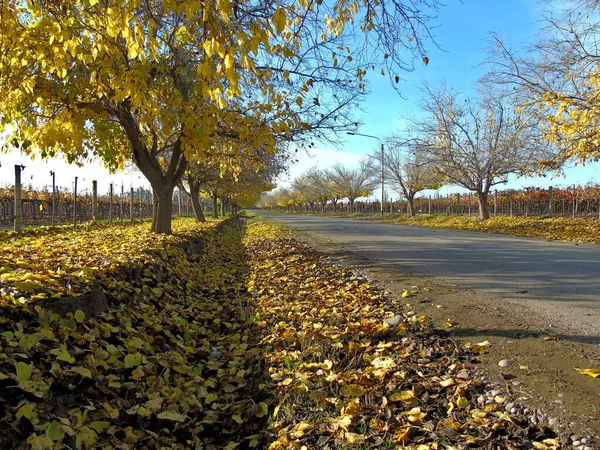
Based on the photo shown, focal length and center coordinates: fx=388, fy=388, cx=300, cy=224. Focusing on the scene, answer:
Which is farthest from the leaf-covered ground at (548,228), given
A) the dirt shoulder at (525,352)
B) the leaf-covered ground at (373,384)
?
the leaf-covered ground at (373,384)

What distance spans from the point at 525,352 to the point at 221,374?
2615 mm

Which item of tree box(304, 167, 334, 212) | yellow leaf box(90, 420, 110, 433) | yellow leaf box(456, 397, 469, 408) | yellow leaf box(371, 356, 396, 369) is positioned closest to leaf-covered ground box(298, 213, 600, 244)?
yellow leaf box(371, 356, 396, 369)

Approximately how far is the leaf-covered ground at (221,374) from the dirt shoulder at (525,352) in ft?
0.57

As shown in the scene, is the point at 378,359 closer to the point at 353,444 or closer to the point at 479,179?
the point at 353,444

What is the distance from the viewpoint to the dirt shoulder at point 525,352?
231cm

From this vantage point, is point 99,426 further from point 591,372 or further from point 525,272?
point 525,272

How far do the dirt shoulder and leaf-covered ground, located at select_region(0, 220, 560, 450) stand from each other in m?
0.17

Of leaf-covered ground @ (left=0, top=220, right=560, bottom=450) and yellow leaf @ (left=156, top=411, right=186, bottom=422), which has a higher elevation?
leaf-covered ground @ (left=0, top=220, right=560, bottom=450)

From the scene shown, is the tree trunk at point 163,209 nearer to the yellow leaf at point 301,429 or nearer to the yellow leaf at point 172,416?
the yellow leaf at point 172,416

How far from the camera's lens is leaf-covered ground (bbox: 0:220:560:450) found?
2377mm

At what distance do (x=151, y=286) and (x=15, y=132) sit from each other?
455 centimetres

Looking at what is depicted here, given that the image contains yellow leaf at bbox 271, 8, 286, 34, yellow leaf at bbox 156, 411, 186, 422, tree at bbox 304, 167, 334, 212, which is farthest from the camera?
tree at bbox 304, 167, 334, 212

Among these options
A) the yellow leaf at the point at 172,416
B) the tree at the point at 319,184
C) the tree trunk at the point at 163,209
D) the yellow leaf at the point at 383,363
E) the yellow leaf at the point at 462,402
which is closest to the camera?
the yellow leaf at the point at 462,402

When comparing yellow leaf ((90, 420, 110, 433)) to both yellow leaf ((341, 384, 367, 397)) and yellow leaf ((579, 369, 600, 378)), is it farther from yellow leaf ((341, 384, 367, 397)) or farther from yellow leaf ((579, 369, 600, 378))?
yellow leaf ((579, 369, 600, 378))
